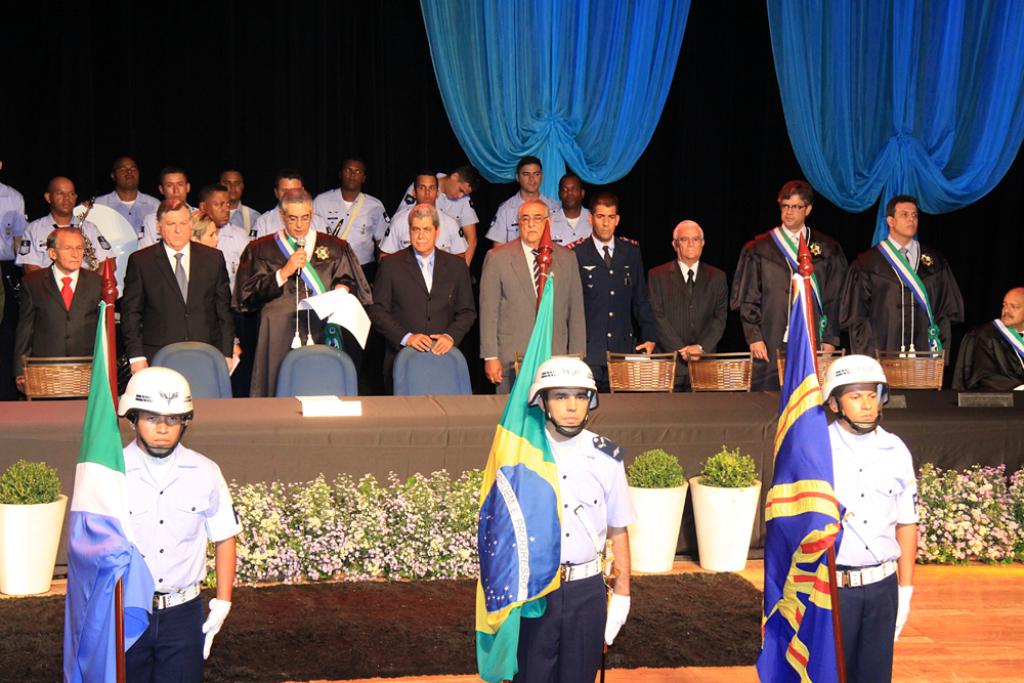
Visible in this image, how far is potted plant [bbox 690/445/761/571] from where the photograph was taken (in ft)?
23.1

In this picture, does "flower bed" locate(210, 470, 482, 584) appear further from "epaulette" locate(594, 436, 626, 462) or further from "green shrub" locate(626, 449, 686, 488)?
"epaulette" locate(594, 436, 626, 462)

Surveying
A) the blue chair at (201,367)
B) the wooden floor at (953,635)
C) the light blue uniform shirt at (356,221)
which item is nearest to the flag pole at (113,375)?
the wooden floor at (953,635)

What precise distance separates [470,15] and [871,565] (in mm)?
6417

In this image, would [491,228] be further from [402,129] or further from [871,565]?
[871,565]

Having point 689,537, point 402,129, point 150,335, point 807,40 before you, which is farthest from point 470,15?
point 689,537

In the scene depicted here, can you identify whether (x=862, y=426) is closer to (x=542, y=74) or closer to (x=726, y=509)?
(x=726, y=509)

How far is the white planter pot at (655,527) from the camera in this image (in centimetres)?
699

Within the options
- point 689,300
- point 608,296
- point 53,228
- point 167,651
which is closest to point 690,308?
point 689,300

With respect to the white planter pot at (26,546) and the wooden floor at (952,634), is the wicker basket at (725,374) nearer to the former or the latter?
the wooden floor at (952,634)

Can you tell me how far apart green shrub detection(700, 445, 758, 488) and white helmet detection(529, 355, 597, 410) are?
266cm

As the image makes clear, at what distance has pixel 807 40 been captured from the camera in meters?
10.5

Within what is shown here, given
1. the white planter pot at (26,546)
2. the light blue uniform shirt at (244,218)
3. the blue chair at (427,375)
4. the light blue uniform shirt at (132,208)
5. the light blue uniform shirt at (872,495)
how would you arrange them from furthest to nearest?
the light blue uniform shirt at (244,218) < the light blue uniform shirt at (132,208) < the blue chair at (427,375) < the white planter pot at (26,546) < the light blue uniform shirt at (872,495)

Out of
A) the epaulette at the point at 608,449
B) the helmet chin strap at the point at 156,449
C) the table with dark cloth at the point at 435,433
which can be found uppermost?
the helmet chin strap at the point at 156,449

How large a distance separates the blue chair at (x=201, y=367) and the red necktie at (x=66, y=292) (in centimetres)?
129
